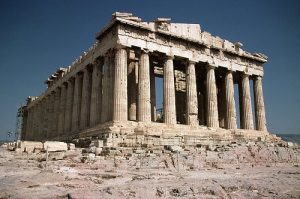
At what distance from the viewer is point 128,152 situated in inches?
722

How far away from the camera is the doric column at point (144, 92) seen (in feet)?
83.0

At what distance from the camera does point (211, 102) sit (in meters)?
30.8

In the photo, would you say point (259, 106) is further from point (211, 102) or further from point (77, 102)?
point (77, 102)

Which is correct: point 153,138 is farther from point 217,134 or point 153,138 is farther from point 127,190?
point 127,190

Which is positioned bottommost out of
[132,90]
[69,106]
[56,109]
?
[69,106]

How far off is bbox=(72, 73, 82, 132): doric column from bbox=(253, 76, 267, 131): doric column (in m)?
19.5

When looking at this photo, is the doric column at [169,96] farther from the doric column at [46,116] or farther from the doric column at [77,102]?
the doric column at [46,116]

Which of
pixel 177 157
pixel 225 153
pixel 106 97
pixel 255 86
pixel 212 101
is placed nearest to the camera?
pixel 177 157

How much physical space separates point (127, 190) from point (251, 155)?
15653 millimetres

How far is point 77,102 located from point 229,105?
15.9 metres

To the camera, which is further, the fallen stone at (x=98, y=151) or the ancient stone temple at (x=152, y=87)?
the ancient stone temple at (x=152, y=87)

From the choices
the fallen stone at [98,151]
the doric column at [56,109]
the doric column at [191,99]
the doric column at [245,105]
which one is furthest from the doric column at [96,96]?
the doric column at [245,105]

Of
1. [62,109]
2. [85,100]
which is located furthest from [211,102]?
[62,109]

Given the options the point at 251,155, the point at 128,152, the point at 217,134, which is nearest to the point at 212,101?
the point at 217,134
